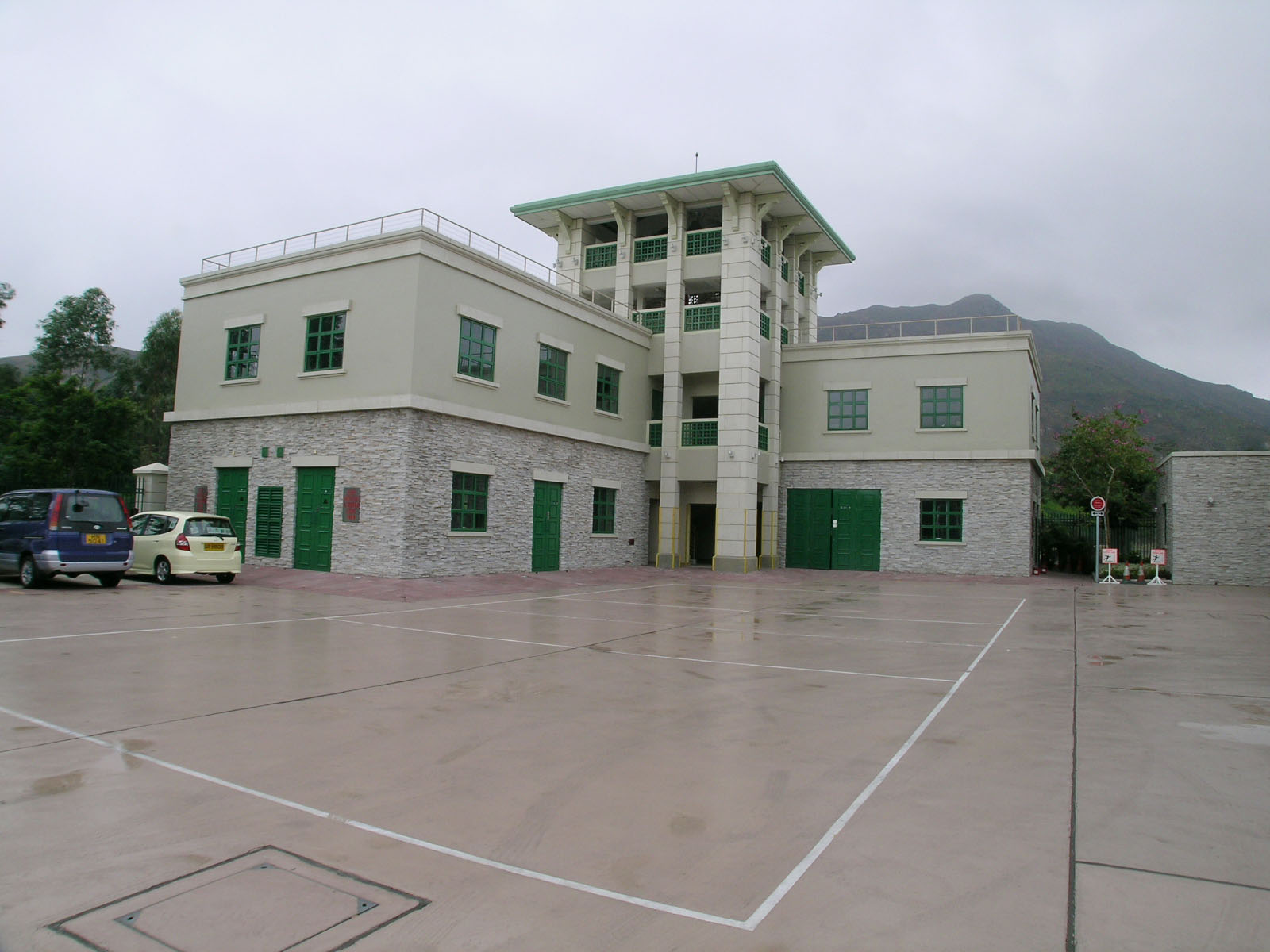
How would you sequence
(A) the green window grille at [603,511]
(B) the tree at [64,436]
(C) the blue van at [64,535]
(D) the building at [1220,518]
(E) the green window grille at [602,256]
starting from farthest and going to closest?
(E) the green window grille at [602,256], (B) the tree at [64,436], (A) the green window grille at [603,511], (D) the building at [1220,518], (C) the blue van at [64,535]

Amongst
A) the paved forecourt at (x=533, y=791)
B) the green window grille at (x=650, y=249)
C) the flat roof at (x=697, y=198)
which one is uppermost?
the flat roof at (x=697, y=198)

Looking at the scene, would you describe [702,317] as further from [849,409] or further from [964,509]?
[964,509]

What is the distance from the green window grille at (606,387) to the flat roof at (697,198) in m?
6.10

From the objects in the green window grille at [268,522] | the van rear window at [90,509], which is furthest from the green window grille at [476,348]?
the van rear window at [90,509]

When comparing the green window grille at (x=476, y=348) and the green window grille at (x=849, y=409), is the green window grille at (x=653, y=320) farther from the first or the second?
the green window grille at (x=476, y=348)

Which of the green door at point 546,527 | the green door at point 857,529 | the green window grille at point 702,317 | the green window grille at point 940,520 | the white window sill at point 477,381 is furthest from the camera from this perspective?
the green door at point 857,529

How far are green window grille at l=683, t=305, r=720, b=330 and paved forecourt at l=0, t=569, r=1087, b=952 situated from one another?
18266mm

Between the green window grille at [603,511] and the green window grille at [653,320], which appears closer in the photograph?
the green window grille at [603,511]

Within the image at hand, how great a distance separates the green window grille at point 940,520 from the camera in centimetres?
2742

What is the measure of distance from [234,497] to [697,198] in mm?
16775

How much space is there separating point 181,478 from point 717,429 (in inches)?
619

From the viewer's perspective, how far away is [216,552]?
58.4 ft

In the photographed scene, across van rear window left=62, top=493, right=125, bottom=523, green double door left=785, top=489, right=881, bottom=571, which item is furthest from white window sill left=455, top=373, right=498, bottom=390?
green double door left=785, top=489, right=881, bottom=571

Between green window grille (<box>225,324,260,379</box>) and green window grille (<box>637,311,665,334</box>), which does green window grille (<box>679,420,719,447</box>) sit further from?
green window grille (<box>225,324,260,379</box>)
